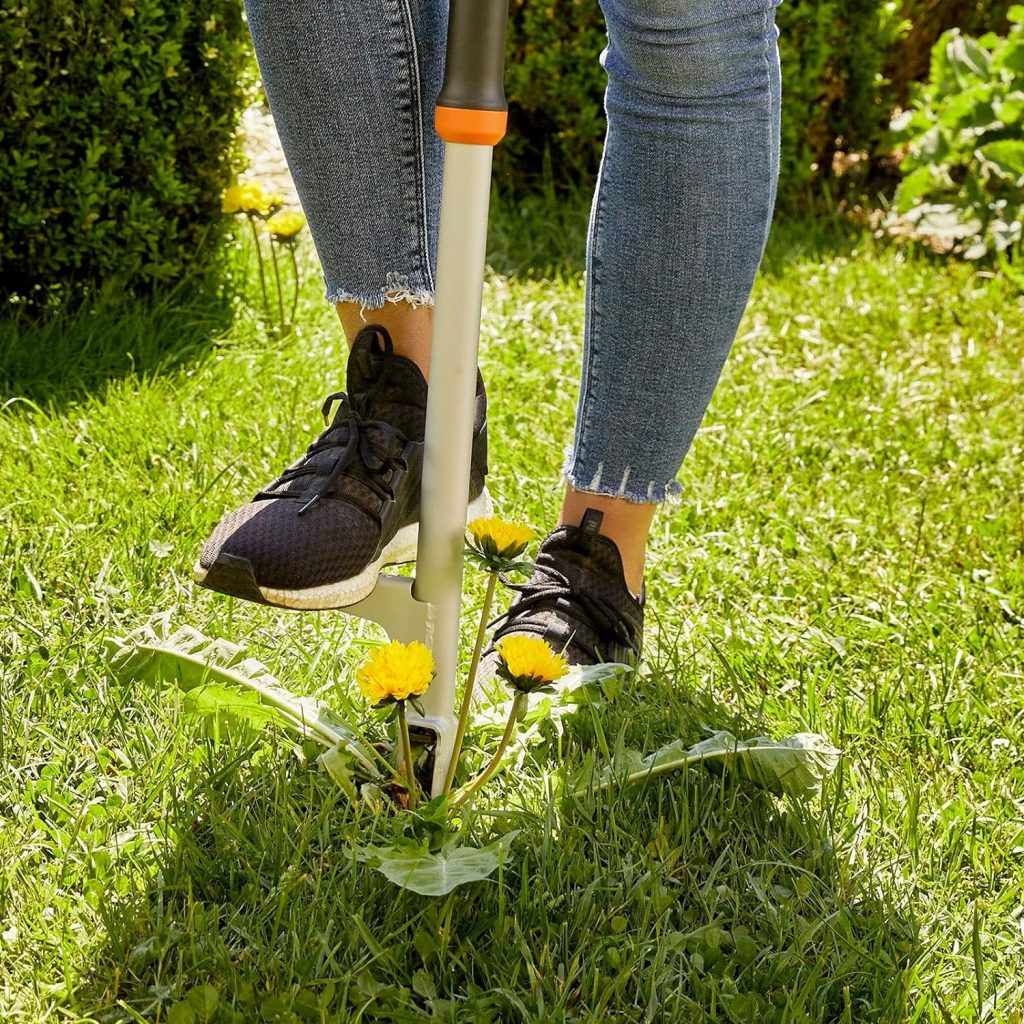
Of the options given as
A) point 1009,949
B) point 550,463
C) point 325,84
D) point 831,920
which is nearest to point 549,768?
point 831,920

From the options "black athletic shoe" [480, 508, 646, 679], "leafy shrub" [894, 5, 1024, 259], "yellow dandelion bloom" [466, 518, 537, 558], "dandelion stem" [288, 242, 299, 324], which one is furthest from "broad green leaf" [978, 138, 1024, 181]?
"yellow dandelion bloom" [466, 518, 537, 558]

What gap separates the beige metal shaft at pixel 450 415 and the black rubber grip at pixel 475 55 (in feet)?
0.13

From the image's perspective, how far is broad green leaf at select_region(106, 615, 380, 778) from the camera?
129 centimetres

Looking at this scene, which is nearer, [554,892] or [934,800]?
[554,892]

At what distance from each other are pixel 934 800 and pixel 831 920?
30cm

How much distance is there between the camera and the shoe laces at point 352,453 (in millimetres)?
1282

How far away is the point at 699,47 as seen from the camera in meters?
1.27

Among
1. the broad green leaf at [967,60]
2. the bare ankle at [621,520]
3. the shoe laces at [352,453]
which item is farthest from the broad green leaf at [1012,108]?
Answer: the shoe laces at [352,453]

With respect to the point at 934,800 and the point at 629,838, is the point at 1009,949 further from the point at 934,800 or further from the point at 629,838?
the point at 629,838

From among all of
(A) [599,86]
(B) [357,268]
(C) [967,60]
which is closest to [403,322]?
(B) [357,268]

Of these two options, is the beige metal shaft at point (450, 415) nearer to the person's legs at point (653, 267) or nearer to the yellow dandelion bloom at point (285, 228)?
the person's legs at point (653, 267)

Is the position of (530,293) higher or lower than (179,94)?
lower

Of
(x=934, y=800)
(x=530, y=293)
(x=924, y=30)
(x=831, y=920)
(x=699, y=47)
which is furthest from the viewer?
(x=924, y=30)

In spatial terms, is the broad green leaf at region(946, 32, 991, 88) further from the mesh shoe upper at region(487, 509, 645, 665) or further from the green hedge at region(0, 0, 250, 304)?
the mesh shoe upper at region(487, 509, 645, 665)
